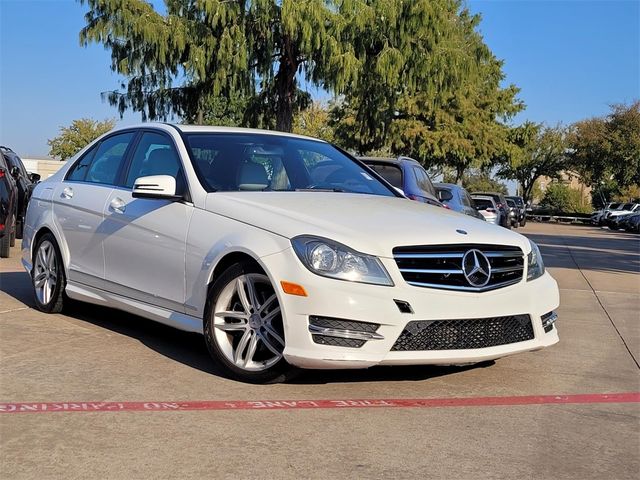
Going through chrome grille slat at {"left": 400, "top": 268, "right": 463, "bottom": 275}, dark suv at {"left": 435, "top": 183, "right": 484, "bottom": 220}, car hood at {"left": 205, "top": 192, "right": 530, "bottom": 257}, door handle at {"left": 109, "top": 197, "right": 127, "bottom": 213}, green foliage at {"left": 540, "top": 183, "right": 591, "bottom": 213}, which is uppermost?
car hood at {"left": 205, "top": 192, "right": 530, "bottom": 257}

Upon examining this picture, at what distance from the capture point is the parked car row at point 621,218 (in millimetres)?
48281

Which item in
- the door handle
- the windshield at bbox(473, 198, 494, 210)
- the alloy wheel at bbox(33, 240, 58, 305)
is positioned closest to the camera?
the door handle

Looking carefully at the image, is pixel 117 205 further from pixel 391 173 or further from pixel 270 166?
pixel 391 173

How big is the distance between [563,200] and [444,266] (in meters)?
82.3

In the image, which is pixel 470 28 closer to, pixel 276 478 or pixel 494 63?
pixel 494 63

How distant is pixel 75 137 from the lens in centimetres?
Answer: 7106

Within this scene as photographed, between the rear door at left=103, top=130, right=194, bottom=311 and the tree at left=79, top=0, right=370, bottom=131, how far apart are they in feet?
57.3

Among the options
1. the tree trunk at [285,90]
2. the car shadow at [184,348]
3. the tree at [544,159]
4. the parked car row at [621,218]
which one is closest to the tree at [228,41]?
the tree trunk at [285,90]

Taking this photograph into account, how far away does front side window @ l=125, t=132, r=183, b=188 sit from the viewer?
6.17 meters

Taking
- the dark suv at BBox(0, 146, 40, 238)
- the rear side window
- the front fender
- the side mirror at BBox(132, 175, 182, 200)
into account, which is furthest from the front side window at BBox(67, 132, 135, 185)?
the dark suv at BBox(0, 146, 40, 238)

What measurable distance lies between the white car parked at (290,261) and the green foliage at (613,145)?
65499 millimetres

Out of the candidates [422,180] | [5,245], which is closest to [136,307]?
[422,180]

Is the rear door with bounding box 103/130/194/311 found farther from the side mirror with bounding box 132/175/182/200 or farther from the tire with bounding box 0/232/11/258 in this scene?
the tire with bounding box 0/232/11/258

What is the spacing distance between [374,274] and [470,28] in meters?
48.3
